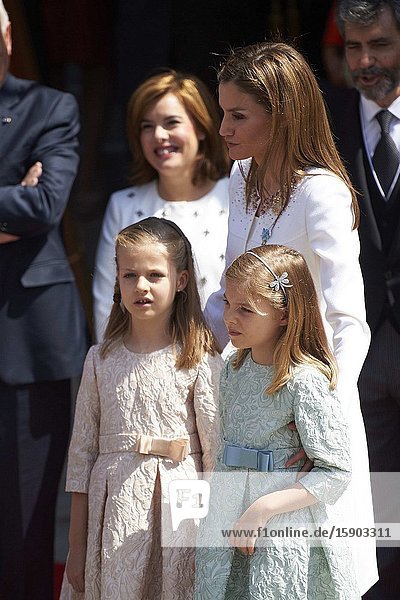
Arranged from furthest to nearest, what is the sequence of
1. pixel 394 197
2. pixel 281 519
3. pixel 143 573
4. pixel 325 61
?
pixel 325 61
pixel 394 197
pixel 143 573
pixel 281 519

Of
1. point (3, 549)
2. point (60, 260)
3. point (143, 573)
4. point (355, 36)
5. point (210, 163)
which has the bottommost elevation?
point (3, 549)

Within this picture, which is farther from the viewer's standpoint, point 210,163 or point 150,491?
point 210,163

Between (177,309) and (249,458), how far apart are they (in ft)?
1.72

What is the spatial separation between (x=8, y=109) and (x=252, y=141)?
1.12 metres

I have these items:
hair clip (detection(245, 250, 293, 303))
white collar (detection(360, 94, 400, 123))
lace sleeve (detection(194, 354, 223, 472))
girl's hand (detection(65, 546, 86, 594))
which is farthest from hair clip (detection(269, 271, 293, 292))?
white collar (detection(360, 94, 400, 123))

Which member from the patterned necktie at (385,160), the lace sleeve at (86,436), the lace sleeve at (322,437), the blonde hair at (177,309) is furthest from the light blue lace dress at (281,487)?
the patterned necktie at (385,160)

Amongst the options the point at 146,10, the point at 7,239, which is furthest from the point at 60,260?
the point at 146,10

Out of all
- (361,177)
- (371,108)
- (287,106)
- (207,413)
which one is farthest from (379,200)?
(207,413)

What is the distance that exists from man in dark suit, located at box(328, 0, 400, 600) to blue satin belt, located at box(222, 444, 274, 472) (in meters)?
1.00

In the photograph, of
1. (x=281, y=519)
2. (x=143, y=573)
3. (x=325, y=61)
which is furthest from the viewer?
(x=325, y=61)

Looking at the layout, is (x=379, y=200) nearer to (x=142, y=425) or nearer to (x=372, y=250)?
(x=372, y=250)

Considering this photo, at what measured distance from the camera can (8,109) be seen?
3.62 meters

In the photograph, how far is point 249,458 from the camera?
2535 millimetres

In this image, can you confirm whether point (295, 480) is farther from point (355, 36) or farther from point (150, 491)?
point (355, 36)
